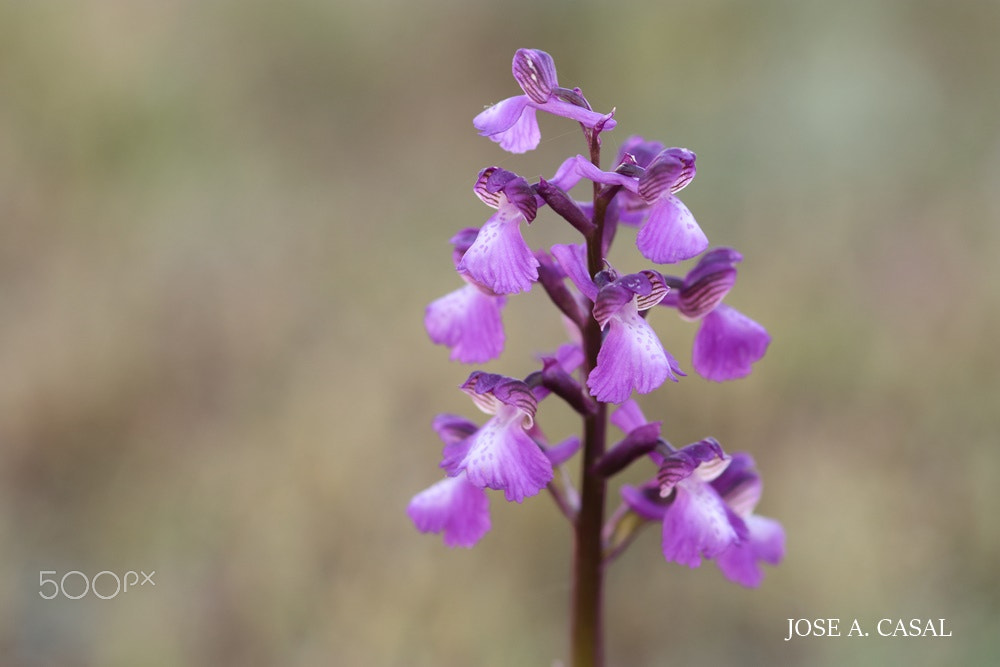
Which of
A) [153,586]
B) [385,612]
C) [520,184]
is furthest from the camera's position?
[153,586]

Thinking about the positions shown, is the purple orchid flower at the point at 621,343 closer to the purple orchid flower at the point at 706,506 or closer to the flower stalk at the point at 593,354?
the flower stalk at the point at 593,354

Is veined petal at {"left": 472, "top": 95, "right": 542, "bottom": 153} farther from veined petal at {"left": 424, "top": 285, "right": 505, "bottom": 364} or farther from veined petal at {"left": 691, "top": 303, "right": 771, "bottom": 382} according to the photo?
veined petal at {"left": 691, "top": 303, "right": 771, "bottom": 382}

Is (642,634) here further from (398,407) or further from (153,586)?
(153,586)

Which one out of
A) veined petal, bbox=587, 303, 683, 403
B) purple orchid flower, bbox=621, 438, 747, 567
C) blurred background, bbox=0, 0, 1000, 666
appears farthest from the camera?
blurred background, bbox=0, 0, 1000, 666

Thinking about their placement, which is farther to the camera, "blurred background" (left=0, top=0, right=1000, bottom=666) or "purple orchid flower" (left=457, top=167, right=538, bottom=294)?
"blurred background" (left=0, top=0, right=1000, bottom=666)

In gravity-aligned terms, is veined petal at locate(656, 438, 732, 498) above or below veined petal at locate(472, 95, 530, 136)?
below

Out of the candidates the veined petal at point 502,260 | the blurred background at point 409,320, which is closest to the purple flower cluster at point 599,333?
the veined petal at point 502,260

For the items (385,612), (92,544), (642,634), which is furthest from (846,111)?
(92,544)

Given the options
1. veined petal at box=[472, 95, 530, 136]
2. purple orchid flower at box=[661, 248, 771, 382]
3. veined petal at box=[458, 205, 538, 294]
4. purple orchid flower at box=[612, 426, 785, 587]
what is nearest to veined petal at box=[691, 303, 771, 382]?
purple orchid flower at box=[661, 248, 771, 382]
